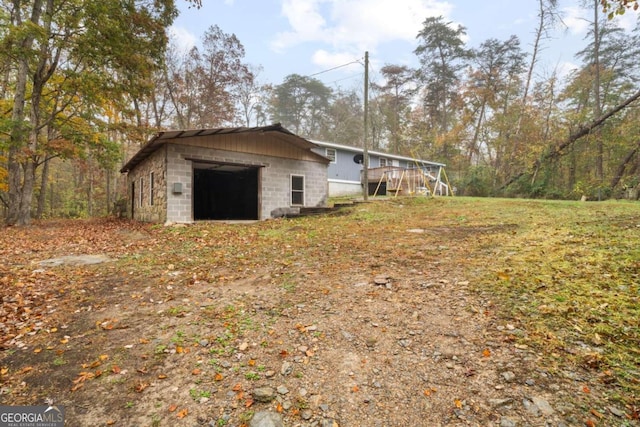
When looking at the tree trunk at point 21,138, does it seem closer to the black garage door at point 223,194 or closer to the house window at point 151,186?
the house window at point 151,186

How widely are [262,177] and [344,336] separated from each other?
10.4 metres

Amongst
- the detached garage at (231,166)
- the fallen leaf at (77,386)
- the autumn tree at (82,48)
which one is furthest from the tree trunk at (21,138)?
the fallen leaf at (77,386)

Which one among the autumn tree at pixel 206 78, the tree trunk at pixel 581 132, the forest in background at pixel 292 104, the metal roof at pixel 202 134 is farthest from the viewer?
the autumn tree at pixel 206 78

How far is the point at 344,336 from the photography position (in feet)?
9.69

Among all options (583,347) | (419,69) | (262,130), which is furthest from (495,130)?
(583,347)

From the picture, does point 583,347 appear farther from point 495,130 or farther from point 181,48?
point 495,130

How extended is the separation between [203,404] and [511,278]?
3803 millimetres

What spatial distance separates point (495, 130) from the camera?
24812 millimetres

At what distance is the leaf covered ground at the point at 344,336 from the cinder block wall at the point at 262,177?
518cm

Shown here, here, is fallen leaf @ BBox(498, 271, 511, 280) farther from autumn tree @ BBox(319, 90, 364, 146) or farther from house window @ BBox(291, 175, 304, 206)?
autumn tree @ BBox(319, 90, 364, 146)

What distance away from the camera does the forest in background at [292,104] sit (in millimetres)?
11320

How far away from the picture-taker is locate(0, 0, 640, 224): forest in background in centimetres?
1132

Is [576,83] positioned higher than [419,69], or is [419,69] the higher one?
[419,69]

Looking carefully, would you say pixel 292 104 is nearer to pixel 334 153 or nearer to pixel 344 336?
Result: pixel 334 153
